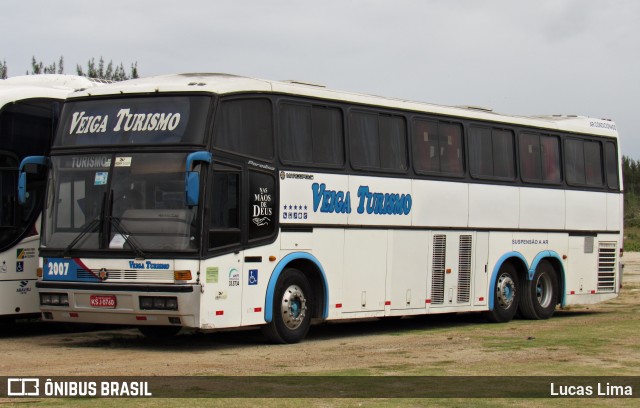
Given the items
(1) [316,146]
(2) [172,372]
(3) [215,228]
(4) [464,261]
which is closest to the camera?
(2) [172,372]

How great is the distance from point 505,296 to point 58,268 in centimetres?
927

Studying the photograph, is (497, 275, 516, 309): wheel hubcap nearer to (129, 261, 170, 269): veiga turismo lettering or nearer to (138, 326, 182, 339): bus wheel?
(138, 326, 182, 339): bus wheel

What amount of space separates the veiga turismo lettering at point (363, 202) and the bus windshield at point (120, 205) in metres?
2.73

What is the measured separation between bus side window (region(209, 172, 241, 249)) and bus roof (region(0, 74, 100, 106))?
12.4ft

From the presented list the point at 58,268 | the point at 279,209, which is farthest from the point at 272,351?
the point at 58,268

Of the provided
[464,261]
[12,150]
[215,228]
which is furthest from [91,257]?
[464,261]

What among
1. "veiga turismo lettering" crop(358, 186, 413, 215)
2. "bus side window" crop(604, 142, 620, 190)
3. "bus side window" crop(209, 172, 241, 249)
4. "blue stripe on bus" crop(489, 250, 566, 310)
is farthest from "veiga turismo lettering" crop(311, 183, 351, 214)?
"bus side window" crop(604, 142, 620, 190)

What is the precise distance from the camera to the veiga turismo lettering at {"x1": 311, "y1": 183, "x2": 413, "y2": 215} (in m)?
17.9

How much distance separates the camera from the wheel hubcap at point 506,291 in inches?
882

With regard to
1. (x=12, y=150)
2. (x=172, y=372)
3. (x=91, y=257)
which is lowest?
(x=172, y=372)

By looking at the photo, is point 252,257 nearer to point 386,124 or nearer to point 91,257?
point 91,257

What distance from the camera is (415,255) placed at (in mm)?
20078

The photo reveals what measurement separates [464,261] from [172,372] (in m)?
8.97

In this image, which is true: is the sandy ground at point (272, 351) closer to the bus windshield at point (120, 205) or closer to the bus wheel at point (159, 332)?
the bus wheel at point (159, 332)
